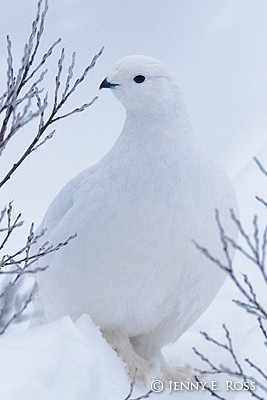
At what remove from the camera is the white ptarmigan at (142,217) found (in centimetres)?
351

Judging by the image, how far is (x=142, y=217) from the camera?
3.48m

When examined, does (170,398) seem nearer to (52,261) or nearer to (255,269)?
(52,261)

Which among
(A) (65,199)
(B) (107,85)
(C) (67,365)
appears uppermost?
(B) (107,85)

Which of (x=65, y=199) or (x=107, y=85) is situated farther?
(x=65, y=199)

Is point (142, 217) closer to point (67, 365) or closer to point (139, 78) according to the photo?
point (139, 78)

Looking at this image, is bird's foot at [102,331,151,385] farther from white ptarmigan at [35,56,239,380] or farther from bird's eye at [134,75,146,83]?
bird's eye at [134,75,146,83]

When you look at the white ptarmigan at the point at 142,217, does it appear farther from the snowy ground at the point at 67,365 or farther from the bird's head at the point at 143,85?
the snowy ground at the point at 67,365

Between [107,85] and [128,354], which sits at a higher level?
[107,85]

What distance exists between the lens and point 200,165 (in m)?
3.63

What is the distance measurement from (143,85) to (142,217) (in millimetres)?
652

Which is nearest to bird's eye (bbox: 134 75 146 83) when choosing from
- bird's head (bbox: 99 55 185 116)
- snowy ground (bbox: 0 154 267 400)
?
bird's head (bbox: 99 55 185 116)

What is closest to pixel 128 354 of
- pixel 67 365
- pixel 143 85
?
pixel 67 365

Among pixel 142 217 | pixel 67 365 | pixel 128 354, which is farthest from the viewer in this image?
pixel 128 354

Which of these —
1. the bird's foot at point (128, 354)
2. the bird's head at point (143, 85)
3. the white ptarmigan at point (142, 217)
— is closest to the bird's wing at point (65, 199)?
the white ptarmigan at point (142, 217)
